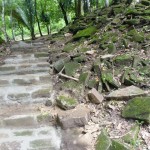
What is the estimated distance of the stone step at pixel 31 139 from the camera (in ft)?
10.1

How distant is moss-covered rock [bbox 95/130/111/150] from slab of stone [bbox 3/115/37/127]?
1020 mm

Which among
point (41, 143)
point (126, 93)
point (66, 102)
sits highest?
point (126, 93)

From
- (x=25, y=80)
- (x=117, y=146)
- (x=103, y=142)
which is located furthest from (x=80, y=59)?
(x=117, y=146)

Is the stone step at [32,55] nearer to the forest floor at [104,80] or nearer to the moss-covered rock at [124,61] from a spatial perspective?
the forest floor at [104,80]

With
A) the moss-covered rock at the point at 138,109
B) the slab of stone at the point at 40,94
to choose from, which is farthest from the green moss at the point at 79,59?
the moss-covered rock at the point at 138,109

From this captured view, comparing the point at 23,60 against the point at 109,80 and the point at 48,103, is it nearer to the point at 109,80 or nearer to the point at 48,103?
the point at 48,103

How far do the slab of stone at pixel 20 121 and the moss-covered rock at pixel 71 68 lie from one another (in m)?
1.27

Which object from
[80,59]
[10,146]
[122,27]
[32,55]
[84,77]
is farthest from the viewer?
[32,55]

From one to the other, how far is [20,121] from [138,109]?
163cm

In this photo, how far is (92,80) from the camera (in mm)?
4145

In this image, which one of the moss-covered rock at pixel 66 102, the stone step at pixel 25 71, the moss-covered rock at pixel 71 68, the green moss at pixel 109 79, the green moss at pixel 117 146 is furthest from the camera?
the stone step at pixel 25 71

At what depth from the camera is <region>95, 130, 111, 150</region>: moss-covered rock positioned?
9.44 ft

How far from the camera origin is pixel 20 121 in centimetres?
354

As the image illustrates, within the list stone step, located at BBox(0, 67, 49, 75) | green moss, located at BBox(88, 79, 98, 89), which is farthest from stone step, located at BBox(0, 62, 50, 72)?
green moss, located at BBox(88, 79, 98, 89)
